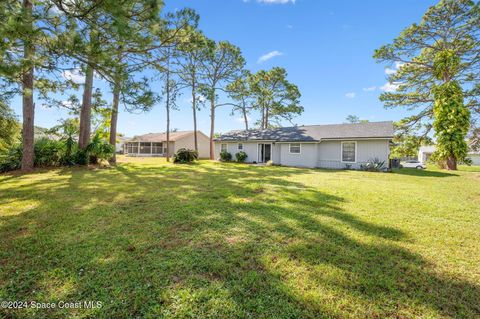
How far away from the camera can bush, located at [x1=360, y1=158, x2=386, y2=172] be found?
14.7m

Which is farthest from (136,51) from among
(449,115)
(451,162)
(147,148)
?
(147,148)

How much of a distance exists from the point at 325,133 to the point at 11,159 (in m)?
19.5

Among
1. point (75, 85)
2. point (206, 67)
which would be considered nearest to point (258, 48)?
point (206, 67)

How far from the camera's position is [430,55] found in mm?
17625

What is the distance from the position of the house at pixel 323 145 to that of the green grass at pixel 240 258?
10.5 m

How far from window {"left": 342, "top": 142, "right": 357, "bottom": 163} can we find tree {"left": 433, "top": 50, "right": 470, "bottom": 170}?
6752mm

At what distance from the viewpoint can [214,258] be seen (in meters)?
2.95

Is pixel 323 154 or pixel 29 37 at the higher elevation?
pixel 29 37

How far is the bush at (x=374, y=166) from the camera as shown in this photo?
48.2ft

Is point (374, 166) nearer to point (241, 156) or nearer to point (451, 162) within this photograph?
point (451, 162)

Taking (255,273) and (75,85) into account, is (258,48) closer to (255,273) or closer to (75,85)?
(75,85)

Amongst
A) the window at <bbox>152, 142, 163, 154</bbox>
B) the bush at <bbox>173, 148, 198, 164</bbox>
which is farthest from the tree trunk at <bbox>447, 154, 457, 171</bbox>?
Result: the window at <bbox>152, 142, 163, 154</bbox>

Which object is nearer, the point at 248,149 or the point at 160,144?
the point at 248,149

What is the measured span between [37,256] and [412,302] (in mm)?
4532
